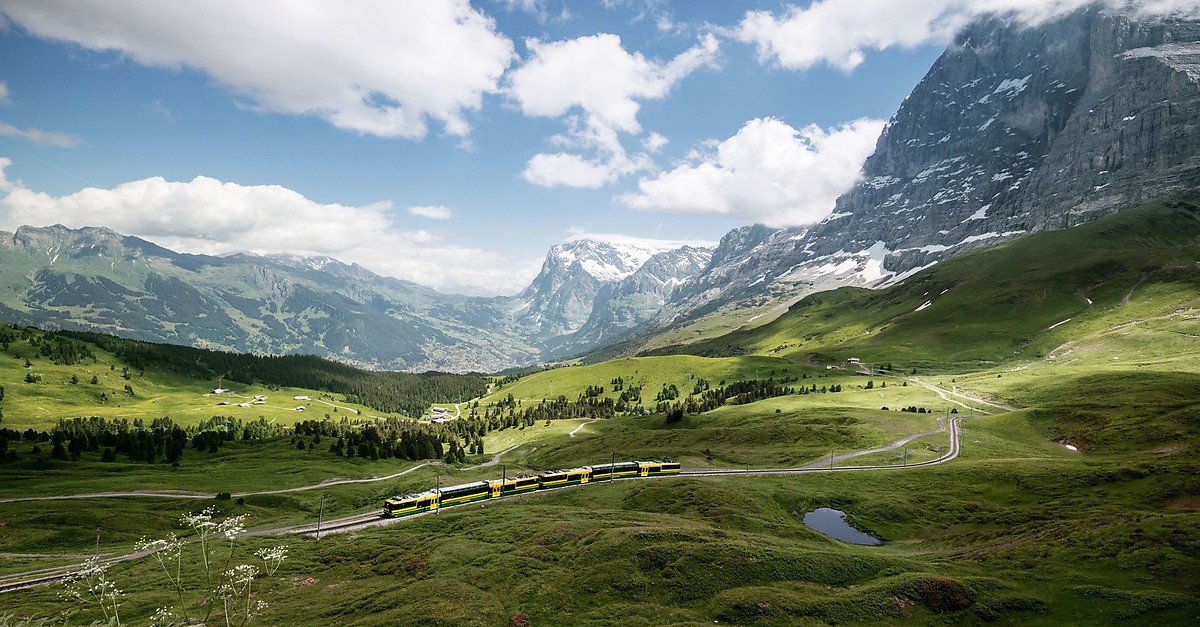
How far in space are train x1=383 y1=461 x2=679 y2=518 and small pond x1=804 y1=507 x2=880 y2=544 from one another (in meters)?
33.2

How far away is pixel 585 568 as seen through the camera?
194 feet

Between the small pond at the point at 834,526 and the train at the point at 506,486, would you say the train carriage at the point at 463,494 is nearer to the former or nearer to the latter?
the train at the point at 506,486

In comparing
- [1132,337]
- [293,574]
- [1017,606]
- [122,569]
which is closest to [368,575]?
[293,574]

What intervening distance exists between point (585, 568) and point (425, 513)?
3911 centimetres

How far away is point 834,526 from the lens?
7569 centimetres

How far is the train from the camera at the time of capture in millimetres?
87375

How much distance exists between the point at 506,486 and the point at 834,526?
175 ft

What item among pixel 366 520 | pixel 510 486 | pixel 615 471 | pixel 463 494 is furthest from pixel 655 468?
pixel 366 520

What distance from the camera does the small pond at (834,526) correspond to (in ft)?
237

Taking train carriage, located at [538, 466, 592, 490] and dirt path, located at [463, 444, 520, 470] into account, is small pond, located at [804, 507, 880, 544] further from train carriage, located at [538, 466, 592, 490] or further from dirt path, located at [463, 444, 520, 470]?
dirt path, located at [463, 444, 520, 470]

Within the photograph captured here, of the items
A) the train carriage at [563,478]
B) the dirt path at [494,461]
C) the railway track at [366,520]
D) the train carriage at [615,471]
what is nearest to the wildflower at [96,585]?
the railway track at [366,520]

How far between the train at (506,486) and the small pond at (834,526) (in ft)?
109

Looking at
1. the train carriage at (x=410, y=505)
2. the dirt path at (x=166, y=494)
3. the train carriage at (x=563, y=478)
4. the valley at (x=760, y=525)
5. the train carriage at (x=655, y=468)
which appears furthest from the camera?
the train carriage at (x=655, y=468)

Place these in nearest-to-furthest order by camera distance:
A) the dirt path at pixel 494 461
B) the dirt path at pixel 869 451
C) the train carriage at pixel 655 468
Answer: the train carriage at pixel 655 468 → the dirt path at pixel 869 451 → the dirt path at pixel 494 461
